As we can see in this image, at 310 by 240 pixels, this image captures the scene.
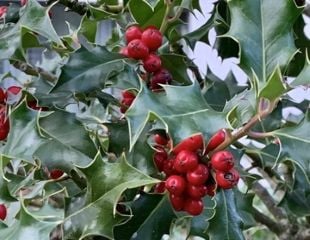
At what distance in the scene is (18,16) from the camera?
119 cm

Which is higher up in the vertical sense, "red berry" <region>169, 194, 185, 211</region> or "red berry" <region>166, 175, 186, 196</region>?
"red berry" <region>166, 175, 186, 196</region>

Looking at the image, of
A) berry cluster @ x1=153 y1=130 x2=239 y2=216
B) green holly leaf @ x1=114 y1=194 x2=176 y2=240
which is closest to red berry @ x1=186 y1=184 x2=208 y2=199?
berry cluster @ x1=153 y1=130 x2=239 y2=216

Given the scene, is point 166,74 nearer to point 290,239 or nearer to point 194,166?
point 194,166

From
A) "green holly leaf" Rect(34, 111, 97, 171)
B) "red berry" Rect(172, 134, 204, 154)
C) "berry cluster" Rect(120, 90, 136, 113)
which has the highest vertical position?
"red berry" Rect(172, 134, 204, 154)

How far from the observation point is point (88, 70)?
1.06 metres

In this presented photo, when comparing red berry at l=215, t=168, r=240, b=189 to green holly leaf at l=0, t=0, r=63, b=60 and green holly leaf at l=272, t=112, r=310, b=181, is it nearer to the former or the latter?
green holly leaf at l=272, t=112, r=310, b=181

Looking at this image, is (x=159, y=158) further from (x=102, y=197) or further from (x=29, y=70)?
(x=29, y=70)

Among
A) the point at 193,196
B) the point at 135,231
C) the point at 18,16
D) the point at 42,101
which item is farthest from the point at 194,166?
the point at 18,16

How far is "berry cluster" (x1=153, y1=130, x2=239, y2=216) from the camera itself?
846mm

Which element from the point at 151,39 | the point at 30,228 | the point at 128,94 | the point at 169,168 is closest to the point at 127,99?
the point at 128,94

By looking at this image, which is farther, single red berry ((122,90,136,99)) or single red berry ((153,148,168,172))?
single red berry ((122,90,136,99))

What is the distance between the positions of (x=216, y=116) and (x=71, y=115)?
9.9 inches

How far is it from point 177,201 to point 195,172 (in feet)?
0.21

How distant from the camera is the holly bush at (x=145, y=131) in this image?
0.85 m
